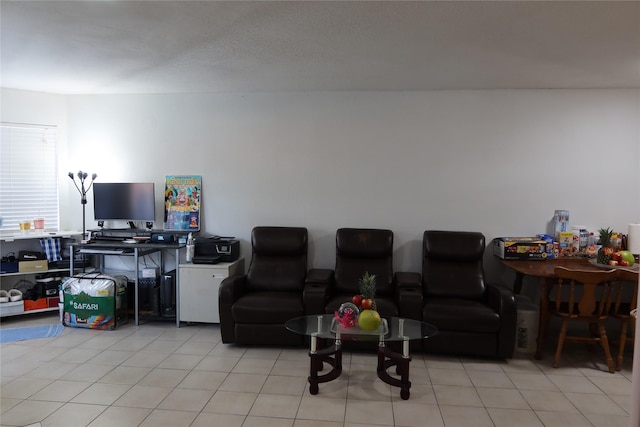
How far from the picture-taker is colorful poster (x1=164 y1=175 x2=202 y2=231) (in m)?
4.64

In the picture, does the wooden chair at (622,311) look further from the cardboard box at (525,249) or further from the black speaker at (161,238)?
the black speaker at (161,238)

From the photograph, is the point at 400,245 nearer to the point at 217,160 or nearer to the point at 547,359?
the point at 547,359

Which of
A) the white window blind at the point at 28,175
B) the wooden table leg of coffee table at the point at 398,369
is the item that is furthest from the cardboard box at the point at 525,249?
the white window blind at the point at 28,175

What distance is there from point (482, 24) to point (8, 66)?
13.5ft

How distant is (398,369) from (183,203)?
3.07m

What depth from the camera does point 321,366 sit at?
3.04 meters

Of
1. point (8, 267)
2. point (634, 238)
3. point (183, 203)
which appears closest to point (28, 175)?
point (8, 267)

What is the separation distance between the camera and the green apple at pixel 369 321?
9.21 feet

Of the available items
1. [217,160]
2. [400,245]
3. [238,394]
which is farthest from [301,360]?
[217,160]

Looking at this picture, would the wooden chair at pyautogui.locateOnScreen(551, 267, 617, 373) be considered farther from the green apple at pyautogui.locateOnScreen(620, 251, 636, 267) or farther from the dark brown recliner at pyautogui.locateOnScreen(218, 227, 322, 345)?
the dark brown recliner at pyautogui.locateOnScreen(218, 227, 322, 345)

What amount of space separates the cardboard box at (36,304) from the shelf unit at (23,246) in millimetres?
33

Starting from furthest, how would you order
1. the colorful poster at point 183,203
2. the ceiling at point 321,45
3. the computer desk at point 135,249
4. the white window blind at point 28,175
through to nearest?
1. the colorful poster at point 183,203
2. the white window blind at point 28,175
3. the computer desk at point 135,249
4. the ceiling at point 321,45

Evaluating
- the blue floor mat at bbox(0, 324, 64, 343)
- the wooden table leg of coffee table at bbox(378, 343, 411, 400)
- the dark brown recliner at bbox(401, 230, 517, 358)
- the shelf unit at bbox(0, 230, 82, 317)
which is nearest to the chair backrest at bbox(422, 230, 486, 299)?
the dark brown recliner at bbox(401, 230, 517, 358)

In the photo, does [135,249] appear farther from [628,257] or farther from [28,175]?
[628,257]
